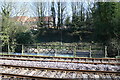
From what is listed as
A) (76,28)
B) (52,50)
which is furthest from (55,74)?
(76,28)

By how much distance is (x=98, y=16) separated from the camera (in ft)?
45.3

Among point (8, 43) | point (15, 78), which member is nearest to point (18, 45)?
point (8, 43)

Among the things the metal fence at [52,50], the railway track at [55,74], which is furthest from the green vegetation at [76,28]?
the railway track at [55,74]

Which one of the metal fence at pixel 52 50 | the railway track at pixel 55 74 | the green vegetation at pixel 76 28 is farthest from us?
the green vegetation at pixel 76 28

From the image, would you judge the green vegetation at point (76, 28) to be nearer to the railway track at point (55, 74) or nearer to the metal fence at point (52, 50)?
the metal fence at point (52, 50)

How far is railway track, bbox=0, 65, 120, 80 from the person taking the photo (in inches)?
183

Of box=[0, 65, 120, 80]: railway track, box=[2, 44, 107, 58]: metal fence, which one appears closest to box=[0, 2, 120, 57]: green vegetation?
box=[2, 44, 107, 58]: metal fence

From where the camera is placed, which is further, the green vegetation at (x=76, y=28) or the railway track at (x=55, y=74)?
the green vegetation at (x=76, y=28)

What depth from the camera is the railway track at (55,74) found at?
4.66 meters

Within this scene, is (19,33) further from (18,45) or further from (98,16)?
(98,16)

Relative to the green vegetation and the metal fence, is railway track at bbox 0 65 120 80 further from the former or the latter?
the green vegetation

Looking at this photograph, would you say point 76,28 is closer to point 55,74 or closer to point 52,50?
point 52,50

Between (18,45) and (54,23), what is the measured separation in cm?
1315

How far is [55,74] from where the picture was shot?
500cm
